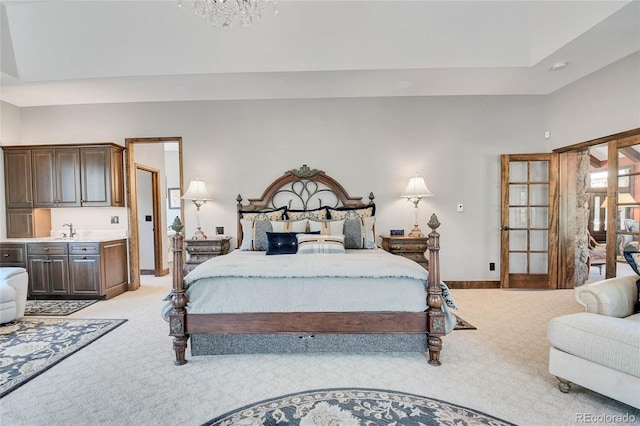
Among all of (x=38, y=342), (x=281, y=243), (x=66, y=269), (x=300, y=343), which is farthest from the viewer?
(x=66, y=269)

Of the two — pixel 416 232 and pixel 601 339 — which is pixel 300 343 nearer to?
pixel 601 339

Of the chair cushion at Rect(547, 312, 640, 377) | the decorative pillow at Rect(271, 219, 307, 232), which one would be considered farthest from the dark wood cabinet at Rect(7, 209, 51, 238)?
the chair cushion at Rect(547, 312, 640, 377)

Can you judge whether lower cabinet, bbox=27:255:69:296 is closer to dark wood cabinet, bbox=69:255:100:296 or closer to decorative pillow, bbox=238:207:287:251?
dark wood cabinet, bbox=69:255:100:296

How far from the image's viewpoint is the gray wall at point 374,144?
4.47 metres

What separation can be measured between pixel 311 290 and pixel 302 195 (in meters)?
2.36

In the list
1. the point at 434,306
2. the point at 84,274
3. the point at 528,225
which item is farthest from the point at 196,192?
the point at 528,225

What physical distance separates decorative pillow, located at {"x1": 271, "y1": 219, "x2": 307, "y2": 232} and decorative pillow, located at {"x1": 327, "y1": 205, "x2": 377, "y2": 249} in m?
0.50

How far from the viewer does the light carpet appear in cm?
178

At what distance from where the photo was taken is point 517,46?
3375mm

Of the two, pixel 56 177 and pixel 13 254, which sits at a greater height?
pixel 56 177

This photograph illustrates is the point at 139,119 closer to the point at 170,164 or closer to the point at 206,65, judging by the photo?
the point at 206,65

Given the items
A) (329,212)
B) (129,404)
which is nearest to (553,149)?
(329,212)

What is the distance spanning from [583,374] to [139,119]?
575 cm

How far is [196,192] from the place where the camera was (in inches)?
169
